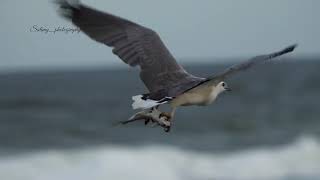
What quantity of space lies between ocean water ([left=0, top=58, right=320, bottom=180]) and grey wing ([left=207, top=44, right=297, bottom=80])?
23.9ft

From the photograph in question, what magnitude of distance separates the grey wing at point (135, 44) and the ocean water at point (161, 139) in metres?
6.30

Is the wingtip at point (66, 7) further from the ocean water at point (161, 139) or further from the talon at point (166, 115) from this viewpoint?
the ocean water at point (161, 139)

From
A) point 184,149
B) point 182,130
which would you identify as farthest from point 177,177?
point 182,130

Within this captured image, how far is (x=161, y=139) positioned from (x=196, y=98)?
11295mm

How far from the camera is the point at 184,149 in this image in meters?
15.1

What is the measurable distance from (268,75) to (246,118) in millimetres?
14489

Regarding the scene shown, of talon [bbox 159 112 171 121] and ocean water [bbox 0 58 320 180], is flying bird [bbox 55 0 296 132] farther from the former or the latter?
ocean water [bbox 0 58 320 180]

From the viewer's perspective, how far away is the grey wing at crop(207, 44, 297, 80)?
4180 mm

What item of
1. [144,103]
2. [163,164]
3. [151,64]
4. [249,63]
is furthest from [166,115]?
[163,164]

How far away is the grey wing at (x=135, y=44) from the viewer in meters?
4.93

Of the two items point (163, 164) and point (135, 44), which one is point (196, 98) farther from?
point (163, 164)

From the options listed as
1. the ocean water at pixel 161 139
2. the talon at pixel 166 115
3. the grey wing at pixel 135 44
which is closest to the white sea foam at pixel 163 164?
the ocean water at pixel 161 139

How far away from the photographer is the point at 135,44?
17.3ft

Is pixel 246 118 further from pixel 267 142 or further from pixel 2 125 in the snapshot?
pixel 2 125
